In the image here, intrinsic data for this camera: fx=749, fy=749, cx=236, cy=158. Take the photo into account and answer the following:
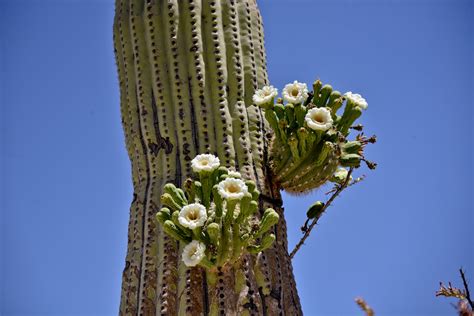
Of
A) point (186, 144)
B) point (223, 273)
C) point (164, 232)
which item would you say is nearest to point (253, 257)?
point (223, 273)

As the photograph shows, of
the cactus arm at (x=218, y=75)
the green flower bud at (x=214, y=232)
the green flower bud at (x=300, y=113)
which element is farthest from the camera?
the cactus arm at (x=218, y=75)

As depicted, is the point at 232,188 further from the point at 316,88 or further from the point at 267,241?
the point at 316,88

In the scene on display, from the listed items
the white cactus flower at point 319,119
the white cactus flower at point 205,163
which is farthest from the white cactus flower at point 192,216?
the white cactus flower at point 319,119

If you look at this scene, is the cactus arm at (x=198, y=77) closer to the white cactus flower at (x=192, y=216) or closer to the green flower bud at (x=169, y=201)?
the green flower bud at (x=169, y=201)

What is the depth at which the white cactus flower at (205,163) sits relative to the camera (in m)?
5.27

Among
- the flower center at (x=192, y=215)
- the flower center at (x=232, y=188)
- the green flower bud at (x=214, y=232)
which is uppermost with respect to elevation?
the flower center at (x=232, y=188)

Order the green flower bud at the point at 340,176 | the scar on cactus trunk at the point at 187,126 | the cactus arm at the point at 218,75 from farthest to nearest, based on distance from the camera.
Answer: the green flower bud at the point at 340,176 → the cactus arm at the point at 218,75 → the scar on cactus trunk at the point at 187,126

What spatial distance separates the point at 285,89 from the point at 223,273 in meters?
1.56

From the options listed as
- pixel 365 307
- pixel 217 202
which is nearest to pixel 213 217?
pixel 217 202

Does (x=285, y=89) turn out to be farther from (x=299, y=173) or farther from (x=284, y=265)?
(x=284, y=265)

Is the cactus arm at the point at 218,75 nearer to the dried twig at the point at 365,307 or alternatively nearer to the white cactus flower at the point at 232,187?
the white cactus flower at the point at 232,187

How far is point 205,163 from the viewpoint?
5.34m

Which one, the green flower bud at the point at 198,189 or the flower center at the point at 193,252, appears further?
the green flower bud at the point at 198,189

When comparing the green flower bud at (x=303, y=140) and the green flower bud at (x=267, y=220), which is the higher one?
the green flower bud at (x=303, y=140)
